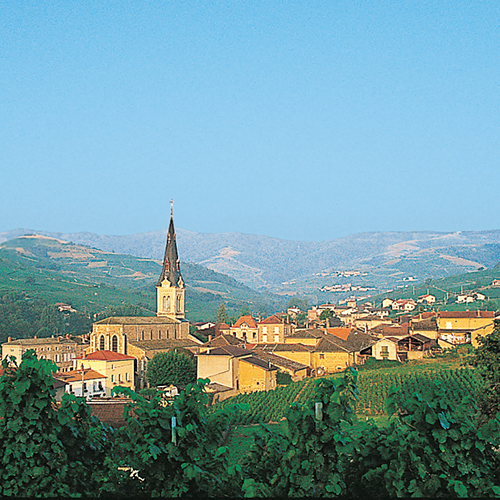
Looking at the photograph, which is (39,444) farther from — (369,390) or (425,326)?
(425,326)

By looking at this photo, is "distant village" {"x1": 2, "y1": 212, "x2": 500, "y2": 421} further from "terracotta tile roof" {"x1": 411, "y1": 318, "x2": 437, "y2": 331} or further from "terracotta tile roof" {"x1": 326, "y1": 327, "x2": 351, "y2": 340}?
"terracotta tile roof" {"x1": 326, "y1": 327, "x2": 351, "y2": 340}

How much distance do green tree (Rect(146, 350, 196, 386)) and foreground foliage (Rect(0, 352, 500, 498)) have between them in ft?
148

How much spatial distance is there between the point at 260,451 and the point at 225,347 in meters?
46.1

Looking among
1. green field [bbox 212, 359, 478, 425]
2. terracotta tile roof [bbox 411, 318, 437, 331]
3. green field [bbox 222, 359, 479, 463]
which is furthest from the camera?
terracotta tile roof [bbox 411, 318, 437, 331]

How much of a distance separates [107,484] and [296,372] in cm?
4765

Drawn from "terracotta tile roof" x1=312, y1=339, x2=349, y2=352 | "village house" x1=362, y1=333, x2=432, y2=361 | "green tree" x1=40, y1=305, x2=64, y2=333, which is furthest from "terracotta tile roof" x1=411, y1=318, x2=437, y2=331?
"green tree" x1=40, y1=305, x2=64, y2=333

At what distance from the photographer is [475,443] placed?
308 inches

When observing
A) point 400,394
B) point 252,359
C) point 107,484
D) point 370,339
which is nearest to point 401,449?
point 400,394

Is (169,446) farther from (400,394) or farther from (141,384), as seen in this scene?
(141,384)

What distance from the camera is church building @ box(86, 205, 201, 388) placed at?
65375mm

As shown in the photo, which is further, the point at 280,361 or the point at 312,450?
the point at 280,361

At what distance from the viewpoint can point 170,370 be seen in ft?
176

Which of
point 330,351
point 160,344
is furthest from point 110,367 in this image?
point 330,351

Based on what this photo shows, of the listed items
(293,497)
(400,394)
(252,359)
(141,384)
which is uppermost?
(400,394)
